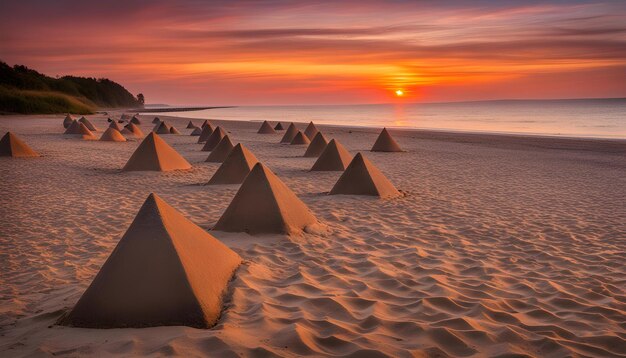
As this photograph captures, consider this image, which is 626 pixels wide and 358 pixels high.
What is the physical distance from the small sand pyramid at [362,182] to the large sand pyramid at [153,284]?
6.65 m

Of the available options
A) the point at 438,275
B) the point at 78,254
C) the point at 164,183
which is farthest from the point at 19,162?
the point at 438,275

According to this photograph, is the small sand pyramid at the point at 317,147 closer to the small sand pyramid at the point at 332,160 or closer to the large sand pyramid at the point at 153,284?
the small sand pyramid at the point at 332,160

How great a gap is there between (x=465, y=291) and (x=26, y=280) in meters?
4.89

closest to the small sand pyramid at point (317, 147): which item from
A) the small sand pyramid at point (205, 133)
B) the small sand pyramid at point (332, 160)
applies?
the small sand pyramid at point (332, 160)

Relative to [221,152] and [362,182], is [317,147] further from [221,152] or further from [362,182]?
[362,182]

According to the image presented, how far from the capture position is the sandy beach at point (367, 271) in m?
4.16

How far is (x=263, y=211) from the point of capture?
26.4ft

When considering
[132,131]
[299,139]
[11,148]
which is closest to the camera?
[11,148]

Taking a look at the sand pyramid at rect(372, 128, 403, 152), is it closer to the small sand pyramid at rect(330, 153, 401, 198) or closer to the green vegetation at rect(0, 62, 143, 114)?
the small sand pyramid at rect(330, 153, 401, 198)

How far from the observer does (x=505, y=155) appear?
23359mm

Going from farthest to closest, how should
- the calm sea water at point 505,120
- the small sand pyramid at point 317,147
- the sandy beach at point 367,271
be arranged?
the calm sea water at point 505,120, the small sand pyramid at point 317,147, the sandy beach at point 367,271

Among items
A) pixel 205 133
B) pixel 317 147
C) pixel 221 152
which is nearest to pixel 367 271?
pixel 221 152

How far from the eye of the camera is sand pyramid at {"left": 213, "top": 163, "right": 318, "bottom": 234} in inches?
313

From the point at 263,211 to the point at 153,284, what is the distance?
3.59 meters
